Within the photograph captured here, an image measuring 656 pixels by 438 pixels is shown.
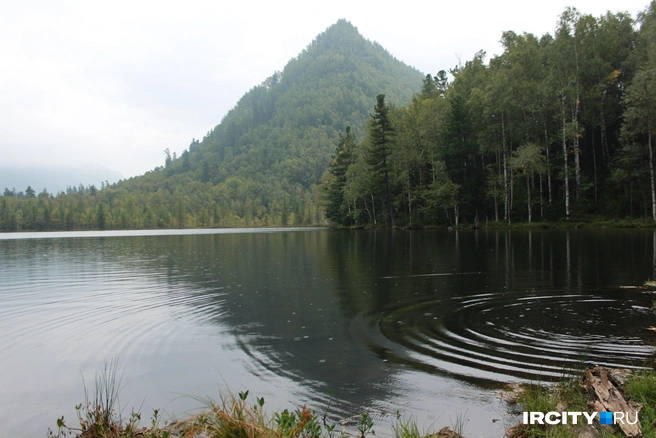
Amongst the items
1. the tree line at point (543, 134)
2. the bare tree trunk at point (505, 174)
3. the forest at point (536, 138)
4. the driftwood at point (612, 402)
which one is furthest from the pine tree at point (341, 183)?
the driftwood at point (612, 402)

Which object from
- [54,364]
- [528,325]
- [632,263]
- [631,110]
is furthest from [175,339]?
[631,110]

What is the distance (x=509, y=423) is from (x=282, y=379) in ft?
11.6

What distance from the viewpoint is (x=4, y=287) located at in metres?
18.5

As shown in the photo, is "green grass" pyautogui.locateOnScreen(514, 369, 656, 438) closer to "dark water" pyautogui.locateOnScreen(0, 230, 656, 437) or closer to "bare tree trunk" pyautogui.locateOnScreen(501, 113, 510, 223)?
"dark water" pyautogui.locateOnScreen(0, 230, 656, 437)

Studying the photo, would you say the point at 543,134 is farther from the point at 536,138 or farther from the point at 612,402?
the point at 612,402

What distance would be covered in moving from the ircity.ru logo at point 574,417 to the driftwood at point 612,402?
0.07 meters

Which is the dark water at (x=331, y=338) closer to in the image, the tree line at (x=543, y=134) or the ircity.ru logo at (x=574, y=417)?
the ircity.ru logo at (x=574, y=417)

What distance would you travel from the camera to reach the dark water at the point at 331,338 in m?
6.39

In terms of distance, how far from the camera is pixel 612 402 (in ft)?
15.6

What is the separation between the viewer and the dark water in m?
6.39

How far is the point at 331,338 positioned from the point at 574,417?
5526 millimetres

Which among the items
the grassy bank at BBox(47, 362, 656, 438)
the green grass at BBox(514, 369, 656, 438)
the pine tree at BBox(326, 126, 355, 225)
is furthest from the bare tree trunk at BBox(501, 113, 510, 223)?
the grassy bank at BBox(47, 362, 656, 438)

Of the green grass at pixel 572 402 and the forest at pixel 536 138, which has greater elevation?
the forest at pixel 536 138

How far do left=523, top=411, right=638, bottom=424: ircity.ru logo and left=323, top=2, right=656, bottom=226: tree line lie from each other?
46100mm
